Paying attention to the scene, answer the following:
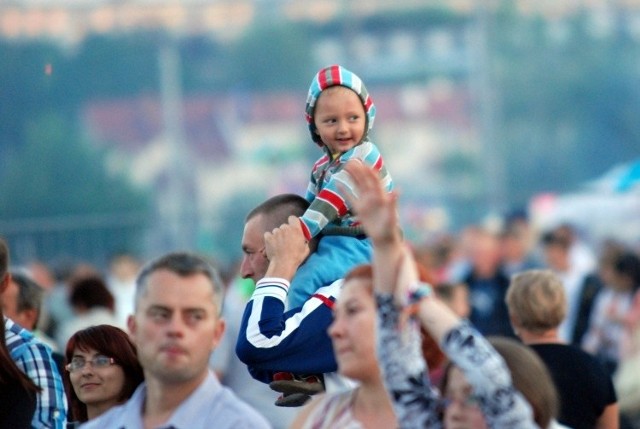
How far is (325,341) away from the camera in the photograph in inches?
237

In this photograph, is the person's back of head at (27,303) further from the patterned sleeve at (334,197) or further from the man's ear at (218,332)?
the man's ear at (218,332)

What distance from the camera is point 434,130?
124 feet

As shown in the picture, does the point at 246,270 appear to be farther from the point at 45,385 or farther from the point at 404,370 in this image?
the point at 404,370

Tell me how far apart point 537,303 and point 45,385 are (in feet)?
8.00

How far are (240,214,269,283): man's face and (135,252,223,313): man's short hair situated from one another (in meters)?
1.39

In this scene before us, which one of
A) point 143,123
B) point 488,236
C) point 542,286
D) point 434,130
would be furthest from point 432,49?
point 542,286

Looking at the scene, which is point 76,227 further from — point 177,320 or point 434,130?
point 177,320

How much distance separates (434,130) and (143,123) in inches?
279

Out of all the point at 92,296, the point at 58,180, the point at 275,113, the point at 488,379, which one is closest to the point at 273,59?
the point at 275,113

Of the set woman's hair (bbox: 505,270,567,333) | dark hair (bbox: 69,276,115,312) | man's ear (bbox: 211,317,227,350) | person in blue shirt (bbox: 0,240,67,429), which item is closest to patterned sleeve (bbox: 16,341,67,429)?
person in blue shirt (bbox: 0,240,67,429)

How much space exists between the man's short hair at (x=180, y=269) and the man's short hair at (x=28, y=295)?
275cm

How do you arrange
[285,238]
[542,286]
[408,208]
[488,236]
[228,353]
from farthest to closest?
[408,208] < [488,236] < [228,353] < [542,286] < [285,238]

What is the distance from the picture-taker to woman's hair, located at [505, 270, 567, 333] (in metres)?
7.38

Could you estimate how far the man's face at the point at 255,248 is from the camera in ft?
20.7
